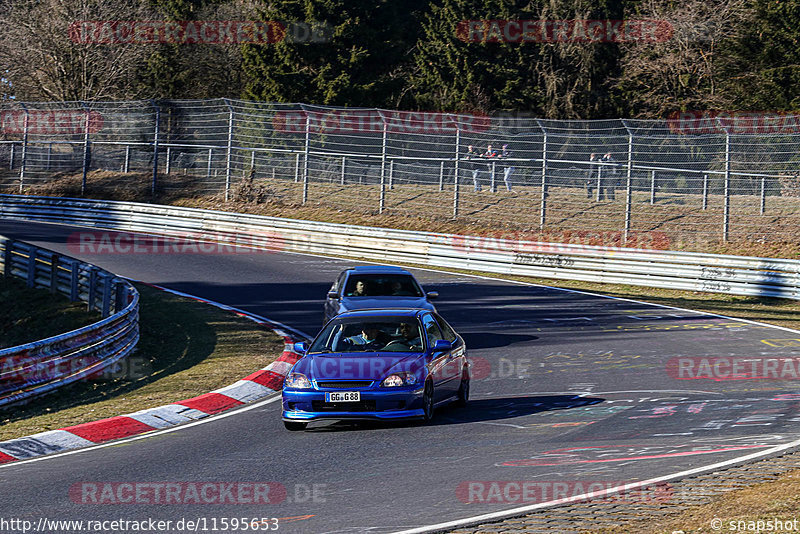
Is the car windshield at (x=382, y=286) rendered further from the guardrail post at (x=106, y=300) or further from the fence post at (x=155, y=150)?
the fence post at (x=155, y=150)

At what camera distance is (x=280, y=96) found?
1943 inches

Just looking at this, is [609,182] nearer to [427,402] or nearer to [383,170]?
[383,170]

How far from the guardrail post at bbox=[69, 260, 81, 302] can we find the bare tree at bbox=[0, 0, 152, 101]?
29.2 m

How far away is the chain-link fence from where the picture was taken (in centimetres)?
2714

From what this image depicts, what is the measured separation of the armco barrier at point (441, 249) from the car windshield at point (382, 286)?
1025 centimetres

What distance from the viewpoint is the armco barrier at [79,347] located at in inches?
516

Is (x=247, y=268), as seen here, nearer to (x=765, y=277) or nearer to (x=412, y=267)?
(x=412, y=267)

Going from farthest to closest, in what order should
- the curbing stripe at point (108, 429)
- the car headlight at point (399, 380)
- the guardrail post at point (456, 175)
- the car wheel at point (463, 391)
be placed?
1. the guardrail post at point (456, 175)
2. the car wheel at point (463, 391)
3. the curbing stripe at point (108, 429)
4. the car headlight at point (399, 380)

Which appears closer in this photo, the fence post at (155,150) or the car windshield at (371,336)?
the car windshield at (371,336)

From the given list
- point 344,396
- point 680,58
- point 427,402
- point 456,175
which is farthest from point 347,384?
point 680,58

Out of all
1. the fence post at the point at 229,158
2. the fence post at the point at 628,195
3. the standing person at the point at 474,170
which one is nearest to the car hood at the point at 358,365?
the fence post at the point at 628,195

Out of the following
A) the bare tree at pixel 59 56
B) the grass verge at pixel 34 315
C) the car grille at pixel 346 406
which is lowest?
the grass verge at pixel 34 315

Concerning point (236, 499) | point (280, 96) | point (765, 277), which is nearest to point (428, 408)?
point (236, 499)

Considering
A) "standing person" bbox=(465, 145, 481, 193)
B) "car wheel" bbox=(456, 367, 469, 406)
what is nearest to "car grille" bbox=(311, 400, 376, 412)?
"car wheel" bbox=(456, 367, 469, 406)
